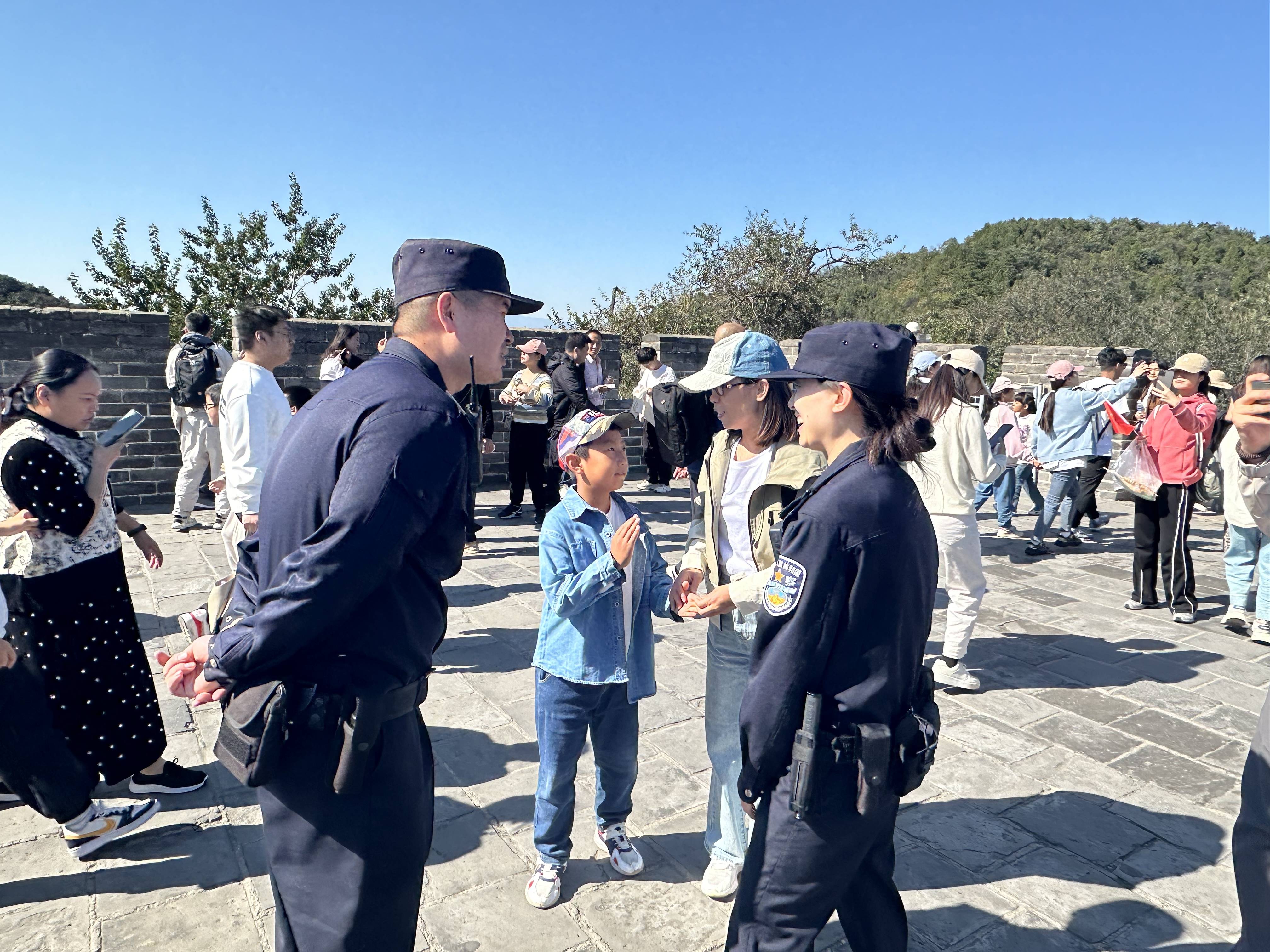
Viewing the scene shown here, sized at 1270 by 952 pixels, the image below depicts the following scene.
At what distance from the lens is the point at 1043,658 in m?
5.14

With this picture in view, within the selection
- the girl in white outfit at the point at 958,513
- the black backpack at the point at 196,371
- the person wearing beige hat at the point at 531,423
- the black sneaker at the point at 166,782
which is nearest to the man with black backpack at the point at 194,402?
the black backpack at the point at 196,371

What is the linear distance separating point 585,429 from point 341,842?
141 cm

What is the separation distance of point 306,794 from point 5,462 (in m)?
2.14

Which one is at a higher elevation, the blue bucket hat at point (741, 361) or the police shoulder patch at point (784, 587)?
the blue bucket hat at point (741, 361)

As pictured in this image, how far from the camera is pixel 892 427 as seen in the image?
194 centimetres

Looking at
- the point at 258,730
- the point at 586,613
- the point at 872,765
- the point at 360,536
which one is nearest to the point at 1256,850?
the point at 872,765

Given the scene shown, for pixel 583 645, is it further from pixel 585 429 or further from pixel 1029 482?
pixel 1029 482

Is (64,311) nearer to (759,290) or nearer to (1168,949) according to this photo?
(1168,949)

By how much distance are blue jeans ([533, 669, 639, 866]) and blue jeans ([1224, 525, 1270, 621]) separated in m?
5.12

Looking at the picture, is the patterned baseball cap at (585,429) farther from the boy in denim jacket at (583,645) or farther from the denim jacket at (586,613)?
the denim jacket at (586,613)

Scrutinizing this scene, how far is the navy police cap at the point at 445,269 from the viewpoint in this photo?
1.81m

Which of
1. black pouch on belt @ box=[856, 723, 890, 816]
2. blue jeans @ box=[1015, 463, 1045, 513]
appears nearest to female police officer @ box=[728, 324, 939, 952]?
black pouch on belt @ box=[856, 723, 890, 816]

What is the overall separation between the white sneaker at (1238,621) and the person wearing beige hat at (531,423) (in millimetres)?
5786

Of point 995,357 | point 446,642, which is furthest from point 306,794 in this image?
point 995,357
